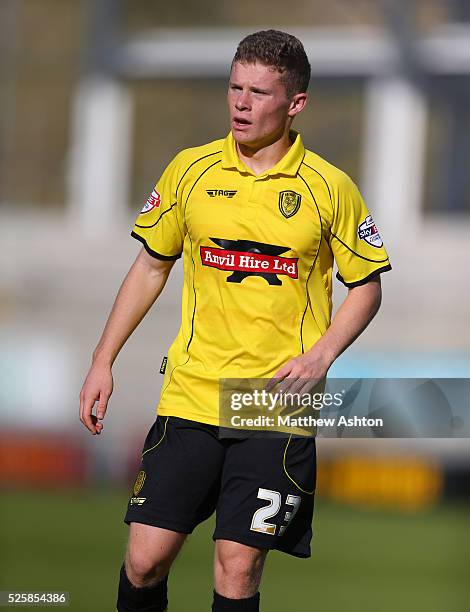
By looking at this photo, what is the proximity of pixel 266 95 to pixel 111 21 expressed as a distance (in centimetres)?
1282

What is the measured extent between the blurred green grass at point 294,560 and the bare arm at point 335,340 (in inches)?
134

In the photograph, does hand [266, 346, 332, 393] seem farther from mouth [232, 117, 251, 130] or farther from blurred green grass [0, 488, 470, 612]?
blurred green grass [0, 488, 470, 612]

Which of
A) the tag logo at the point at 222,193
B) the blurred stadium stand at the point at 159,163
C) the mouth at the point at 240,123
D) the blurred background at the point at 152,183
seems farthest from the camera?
the blurred stadium stand at the point at 159,163

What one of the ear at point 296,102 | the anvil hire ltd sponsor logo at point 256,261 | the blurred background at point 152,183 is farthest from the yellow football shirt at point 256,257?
the blurred background at point 152,183

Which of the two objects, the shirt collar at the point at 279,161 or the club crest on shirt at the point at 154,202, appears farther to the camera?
the club crest on shirt at the point at 154,202

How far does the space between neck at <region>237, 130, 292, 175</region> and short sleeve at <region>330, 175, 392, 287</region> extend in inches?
8.4

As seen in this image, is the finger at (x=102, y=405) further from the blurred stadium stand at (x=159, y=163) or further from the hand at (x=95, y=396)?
the blurred stadium stand at (x=159, y=163)

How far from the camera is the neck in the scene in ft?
13.2

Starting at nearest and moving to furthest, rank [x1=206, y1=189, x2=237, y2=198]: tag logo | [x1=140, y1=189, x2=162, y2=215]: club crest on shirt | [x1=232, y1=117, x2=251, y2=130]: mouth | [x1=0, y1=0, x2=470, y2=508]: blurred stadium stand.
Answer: [x1=232, y1=117, x2=251, y2=130]: mouth, [x1=206, y1=189, x2=237, y2=198]: tag logo, [x1=140, y1=189, x2=162, y2=215]: club crest on shirt, [x1=0, y1=0, x2=470, y2=508]: blurred stadium stand

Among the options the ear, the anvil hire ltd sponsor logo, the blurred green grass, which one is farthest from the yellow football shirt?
the blurred green grass

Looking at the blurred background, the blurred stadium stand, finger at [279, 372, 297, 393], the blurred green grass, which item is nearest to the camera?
finger at [279, 372, 297, 393]

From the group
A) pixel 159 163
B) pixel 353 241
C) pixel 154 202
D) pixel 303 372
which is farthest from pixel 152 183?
pixel 303 372

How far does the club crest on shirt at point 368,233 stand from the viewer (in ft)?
13.1

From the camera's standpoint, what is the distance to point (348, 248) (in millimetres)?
3967
